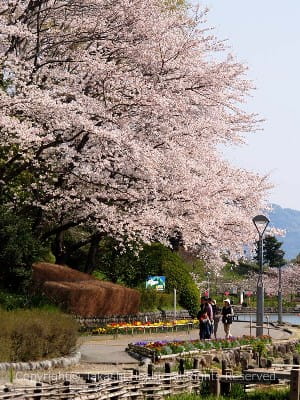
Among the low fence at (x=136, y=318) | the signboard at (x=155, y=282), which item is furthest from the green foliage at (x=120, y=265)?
the low fence at (x=136, y=318)

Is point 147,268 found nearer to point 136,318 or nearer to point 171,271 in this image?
point 171,271

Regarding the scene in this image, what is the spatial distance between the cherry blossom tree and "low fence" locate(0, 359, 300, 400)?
12.0m

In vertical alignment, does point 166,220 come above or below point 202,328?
above

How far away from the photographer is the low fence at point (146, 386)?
45.4 ft

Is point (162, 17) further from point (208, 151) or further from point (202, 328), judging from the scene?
point (202, 328)

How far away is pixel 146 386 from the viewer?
1619 centimetres

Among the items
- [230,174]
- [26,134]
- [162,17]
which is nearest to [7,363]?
[26,134]

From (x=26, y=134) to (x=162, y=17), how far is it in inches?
436

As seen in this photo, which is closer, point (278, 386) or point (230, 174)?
point (278, 386)

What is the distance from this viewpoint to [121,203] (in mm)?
32781

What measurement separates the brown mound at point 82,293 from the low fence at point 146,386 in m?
10.9

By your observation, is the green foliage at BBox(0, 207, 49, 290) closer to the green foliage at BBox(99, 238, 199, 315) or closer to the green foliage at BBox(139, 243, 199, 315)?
the green foliage at BBox(99, 238, 199, 315)

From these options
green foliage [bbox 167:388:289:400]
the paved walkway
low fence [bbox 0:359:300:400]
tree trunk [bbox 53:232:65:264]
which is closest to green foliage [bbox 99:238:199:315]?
tree trunk [bbox 53:232:65:264]

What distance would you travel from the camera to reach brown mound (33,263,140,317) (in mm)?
28891
